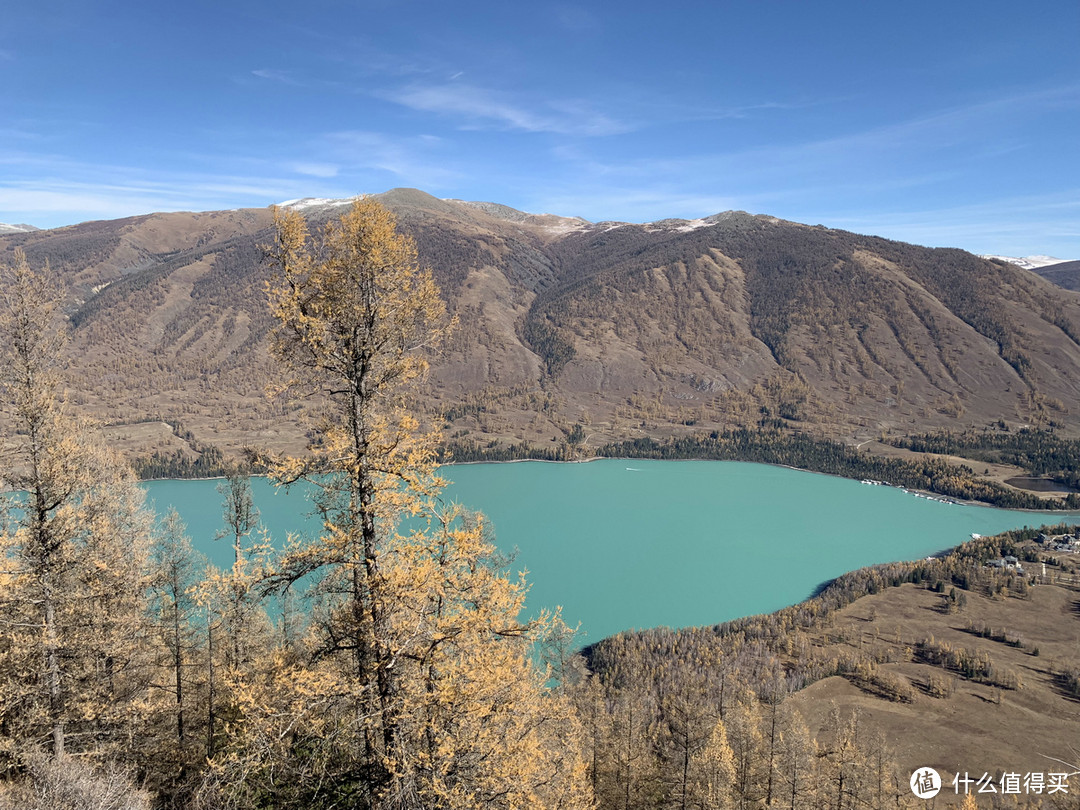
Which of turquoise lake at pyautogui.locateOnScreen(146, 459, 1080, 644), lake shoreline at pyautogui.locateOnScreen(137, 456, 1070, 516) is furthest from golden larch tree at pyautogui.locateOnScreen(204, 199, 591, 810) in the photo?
lake shoreline at pyautogui.locateOnScreen(137, 456, 1070, 516)

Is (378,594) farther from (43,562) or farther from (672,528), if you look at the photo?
(672,528)

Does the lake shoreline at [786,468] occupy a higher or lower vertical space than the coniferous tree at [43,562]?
lower

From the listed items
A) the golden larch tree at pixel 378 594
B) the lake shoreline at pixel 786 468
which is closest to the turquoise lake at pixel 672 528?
the lake shoreline at pixel 786 468

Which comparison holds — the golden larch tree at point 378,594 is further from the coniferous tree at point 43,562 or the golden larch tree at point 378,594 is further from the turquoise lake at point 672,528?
the turquoise lake at point 672,528

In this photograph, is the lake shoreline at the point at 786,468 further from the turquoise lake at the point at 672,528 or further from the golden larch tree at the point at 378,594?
the golden larch tree at the point at 378,594

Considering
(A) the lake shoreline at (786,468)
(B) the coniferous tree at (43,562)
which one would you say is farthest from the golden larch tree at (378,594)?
(A) the lake shoreline at (786,468)

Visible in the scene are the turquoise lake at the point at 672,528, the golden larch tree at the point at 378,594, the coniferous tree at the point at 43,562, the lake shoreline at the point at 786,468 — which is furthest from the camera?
the lake shoreline at the point at 786,468

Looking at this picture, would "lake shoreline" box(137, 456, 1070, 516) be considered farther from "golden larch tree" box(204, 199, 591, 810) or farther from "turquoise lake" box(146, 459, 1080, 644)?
"golden larch tree" box(204, 199, 591, 810)

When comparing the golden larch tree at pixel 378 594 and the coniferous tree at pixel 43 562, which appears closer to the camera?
the golden larch tree at pixel 378 594

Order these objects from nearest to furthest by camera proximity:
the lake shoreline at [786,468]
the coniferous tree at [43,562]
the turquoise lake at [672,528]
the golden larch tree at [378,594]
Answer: the golden larch tree at [378,594]
the coniferous tree at [43,562]
the turquoise lake at [672,528]
the lake shoreline at [786,468]
